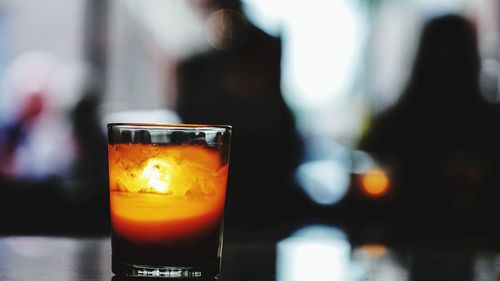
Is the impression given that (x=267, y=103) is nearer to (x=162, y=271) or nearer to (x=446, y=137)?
(x=446, y=137)

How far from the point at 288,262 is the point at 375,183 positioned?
2710 millimetres

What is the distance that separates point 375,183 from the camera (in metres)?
3.39

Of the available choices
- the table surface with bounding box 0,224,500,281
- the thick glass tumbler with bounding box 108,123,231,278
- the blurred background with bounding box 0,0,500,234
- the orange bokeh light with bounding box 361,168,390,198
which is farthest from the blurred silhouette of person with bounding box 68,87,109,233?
the thick glass tumbler with bounding box 108,123,231,278

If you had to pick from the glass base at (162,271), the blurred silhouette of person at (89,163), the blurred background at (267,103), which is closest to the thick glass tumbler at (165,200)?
the glass base at (162,271)

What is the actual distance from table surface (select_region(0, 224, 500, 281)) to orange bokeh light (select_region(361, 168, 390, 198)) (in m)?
2.41

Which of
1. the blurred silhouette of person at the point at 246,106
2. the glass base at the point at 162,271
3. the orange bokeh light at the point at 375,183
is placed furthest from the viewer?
the orange bokeh light at the point at 375,183

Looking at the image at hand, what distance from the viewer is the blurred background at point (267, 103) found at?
10.4 ft

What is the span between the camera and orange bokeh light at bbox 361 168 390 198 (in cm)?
332

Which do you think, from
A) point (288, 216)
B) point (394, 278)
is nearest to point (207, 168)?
point (394, 278)

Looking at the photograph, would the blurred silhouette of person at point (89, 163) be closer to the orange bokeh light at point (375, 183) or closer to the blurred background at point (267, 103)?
the blurred background at point (267, 103)

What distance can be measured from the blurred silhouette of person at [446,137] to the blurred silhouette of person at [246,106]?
492 millimetres

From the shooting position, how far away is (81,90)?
3.30 meters

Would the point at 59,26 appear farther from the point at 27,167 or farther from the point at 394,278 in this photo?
the point at 394,278

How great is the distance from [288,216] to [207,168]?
282cm
